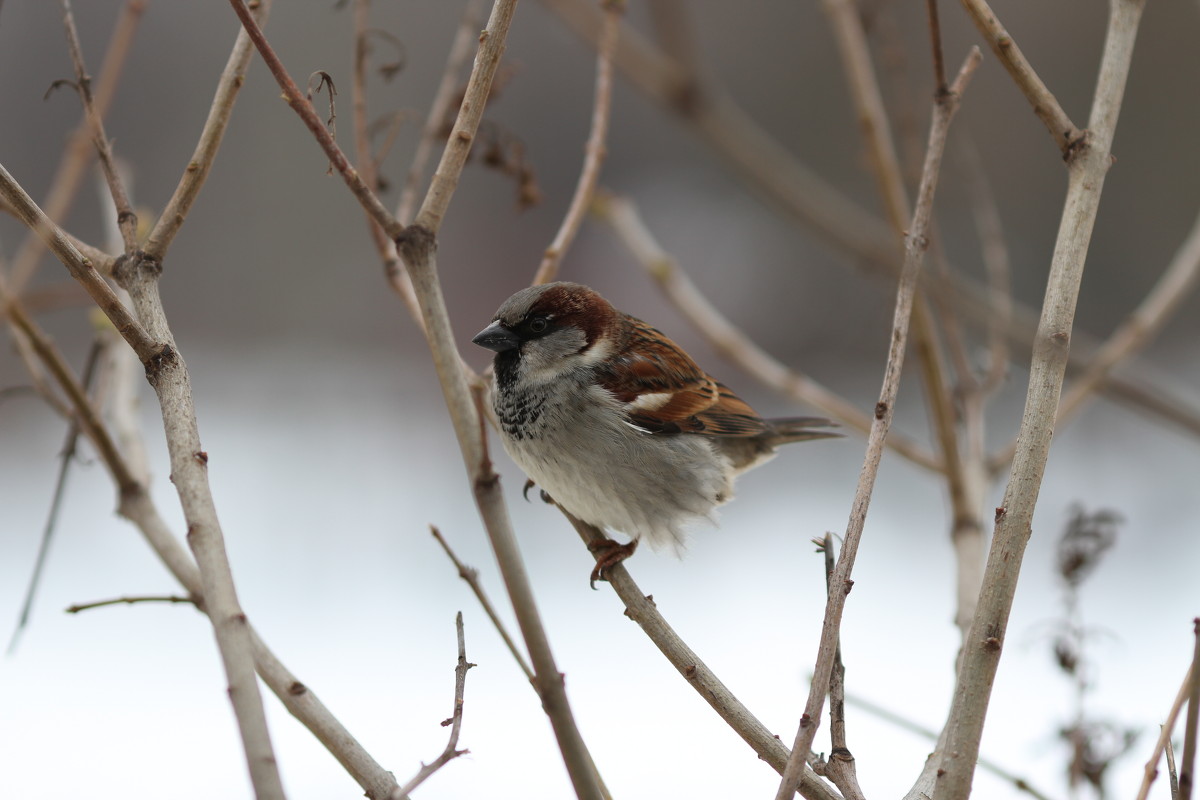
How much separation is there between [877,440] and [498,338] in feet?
3.57

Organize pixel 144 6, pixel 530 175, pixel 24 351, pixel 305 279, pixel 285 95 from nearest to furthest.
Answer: pixel 285 95 < pixel 144 6 < pixel 24 351 < pixel 530 175 < pixel 305 279

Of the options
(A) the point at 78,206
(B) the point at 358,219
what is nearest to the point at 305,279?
(B) the point at 358,219

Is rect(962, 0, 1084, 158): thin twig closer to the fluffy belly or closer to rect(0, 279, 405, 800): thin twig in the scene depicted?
rect(0, 279, 405, 800): thin twig

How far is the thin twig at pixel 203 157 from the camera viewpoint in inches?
46.1

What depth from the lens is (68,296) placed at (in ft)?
5.59

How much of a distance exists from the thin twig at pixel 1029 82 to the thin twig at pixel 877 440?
91 millimetres

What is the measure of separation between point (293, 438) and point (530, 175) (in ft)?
12.2

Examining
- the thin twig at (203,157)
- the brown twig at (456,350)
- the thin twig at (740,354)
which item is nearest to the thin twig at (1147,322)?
the thin twig at (740,354)

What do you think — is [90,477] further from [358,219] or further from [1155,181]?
[1155,181]

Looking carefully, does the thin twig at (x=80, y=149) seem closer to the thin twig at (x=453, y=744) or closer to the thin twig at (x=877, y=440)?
the thin twig at (x=453, y=744)

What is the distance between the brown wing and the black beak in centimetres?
24

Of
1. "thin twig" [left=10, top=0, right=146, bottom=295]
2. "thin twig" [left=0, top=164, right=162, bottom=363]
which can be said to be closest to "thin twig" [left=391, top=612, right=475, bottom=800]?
"thin twig" [left=0, top=164, right=162, bottom=363]

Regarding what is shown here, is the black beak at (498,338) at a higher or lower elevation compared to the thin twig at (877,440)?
higher

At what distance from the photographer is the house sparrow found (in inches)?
83.3
